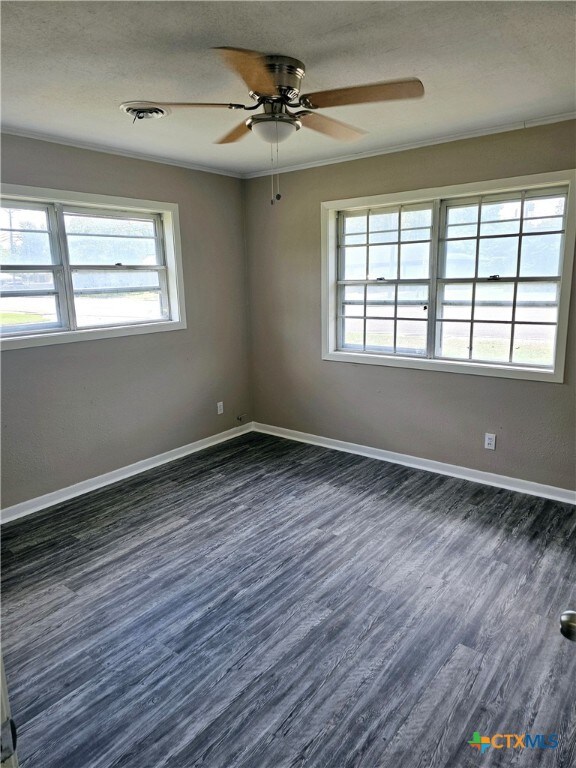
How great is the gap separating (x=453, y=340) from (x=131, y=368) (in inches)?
106

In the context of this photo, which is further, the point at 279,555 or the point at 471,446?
the point at 471,446

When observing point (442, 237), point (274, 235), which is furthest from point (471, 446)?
point (274, 235)

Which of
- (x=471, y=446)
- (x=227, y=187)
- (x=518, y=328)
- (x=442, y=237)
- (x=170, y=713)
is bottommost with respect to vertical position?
(x=170, y=713)

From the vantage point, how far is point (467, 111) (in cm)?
291

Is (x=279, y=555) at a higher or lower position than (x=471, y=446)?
lower

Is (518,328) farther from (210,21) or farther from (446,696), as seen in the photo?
(210,21)

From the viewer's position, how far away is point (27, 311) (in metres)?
3.40

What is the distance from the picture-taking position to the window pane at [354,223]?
165 inches

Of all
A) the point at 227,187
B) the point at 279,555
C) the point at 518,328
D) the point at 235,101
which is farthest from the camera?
the point at 227,187

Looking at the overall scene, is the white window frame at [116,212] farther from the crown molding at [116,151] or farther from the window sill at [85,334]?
the crown molding at [116,151]

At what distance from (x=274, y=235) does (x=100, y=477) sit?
9.00 ft

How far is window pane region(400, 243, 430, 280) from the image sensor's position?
12.7ft

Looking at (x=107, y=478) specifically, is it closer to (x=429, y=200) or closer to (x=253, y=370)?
(x=253, y=370)

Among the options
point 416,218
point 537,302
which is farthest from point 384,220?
point 537,302
